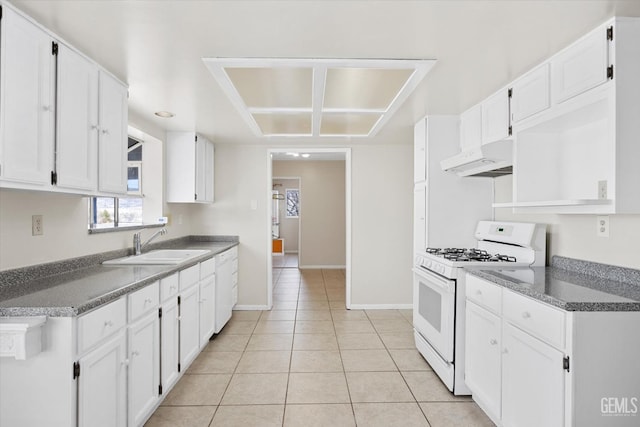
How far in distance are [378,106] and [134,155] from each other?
2.59m

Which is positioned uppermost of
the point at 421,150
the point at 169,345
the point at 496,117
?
the point at 496,117

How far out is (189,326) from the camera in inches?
106

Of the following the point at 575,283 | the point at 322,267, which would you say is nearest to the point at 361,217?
the point at 575,283

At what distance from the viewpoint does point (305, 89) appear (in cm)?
248

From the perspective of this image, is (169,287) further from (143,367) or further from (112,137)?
(112,137)

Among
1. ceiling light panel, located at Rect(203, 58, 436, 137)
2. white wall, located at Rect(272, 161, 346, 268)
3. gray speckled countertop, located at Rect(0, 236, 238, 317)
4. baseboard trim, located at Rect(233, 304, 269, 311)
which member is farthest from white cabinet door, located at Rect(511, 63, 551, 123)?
white wall, located at Rect(272, 161, 346, 268)

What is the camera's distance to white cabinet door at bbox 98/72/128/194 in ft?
6.73

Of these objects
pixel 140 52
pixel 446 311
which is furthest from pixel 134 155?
pixel 446 311

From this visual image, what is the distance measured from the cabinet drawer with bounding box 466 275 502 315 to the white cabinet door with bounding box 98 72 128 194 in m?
2.36

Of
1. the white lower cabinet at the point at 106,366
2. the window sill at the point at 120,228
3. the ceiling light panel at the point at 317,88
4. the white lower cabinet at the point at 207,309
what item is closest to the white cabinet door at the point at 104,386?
the white lower cabinet at the point at 106,366

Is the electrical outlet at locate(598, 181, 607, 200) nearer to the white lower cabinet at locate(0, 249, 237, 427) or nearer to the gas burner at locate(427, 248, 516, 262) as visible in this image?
the gas burner at locate(427, 248, 516, 262)

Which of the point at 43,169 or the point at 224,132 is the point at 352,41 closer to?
the point at 43,169

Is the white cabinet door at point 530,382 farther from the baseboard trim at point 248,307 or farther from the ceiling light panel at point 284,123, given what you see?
the baseboard trim at point 248,307

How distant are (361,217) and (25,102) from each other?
3.52m
